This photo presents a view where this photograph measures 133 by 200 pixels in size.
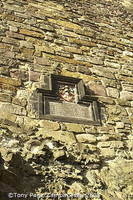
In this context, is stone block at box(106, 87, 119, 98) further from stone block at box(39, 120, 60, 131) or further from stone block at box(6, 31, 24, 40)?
stone block at box(6, 31, 24, 40)

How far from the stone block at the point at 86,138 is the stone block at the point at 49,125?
0.20 metres

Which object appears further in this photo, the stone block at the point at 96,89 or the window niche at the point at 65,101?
the stone block at the point at 96,89

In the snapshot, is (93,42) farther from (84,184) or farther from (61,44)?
(84,184)

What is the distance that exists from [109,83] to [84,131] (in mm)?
841

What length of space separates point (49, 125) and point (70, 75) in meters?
0.77

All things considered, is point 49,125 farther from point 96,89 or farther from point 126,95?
point 126,95

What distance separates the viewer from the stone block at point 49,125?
2424 mm

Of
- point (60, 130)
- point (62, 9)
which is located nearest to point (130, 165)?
point (60, 130)

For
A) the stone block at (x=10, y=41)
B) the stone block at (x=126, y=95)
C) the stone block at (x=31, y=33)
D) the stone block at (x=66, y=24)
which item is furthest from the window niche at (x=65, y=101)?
the stone block at (x=66, y=24)

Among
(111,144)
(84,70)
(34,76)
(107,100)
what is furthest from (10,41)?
(111,144)

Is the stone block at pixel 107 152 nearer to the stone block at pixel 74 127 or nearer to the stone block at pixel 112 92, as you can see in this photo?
the stone block at pixel 74 127

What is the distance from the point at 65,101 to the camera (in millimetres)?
2756

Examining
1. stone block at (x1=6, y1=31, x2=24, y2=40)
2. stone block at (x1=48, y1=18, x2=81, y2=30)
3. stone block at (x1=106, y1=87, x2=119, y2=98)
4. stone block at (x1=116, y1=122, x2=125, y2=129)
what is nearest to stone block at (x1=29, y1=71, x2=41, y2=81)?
stone block at (x1=6, y1=31, x2=24, y2=40)

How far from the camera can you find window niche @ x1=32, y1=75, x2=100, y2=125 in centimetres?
257
